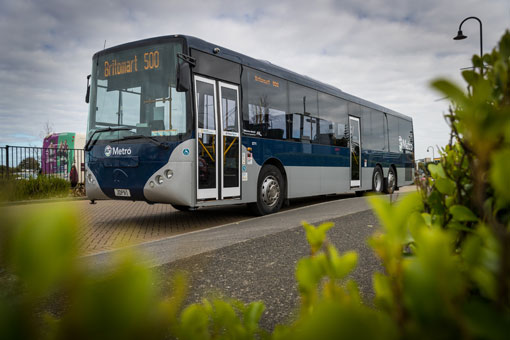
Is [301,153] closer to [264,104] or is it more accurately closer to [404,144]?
[264,104]

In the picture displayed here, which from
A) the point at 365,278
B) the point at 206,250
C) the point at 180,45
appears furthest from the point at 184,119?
the point at 365,278

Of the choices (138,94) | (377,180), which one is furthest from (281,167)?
(377,180)

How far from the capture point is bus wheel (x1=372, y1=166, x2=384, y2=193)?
567 inches

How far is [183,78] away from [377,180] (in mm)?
10095

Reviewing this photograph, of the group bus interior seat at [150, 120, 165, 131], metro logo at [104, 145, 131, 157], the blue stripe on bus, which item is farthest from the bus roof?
metro logo at [104, 145, 131, 157]

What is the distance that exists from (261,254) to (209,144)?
355 centimetres

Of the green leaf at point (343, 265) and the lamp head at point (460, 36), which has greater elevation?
the lamp head at point (460, 36)

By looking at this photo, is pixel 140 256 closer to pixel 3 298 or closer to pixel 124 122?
pixel 3 298

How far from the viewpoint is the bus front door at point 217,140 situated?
281 inches

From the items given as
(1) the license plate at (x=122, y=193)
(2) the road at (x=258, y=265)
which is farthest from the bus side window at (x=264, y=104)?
(2) the road at (x=258, y=265)

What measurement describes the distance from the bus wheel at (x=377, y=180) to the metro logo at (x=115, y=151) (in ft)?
31.8

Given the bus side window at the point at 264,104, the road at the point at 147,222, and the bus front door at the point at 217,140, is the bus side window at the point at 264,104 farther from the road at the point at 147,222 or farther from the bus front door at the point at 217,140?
the road at the point at 147,222

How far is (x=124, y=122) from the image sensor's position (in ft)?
24.5

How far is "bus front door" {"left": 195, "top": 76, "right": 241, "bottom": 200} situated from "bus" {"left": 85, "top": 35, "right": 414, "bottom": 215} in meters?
0.02
